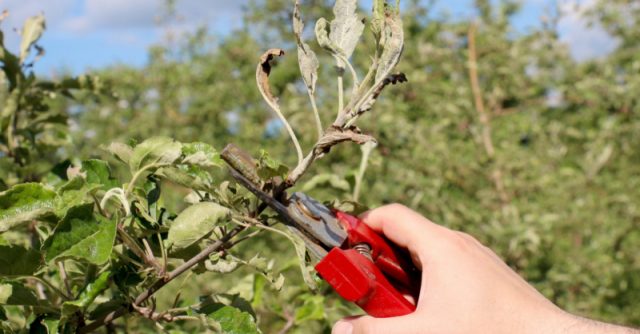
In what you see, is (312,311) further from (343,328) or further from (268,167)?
(268,167)

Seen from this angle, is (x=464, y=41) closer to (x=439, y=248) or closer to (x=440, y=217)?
(x=440, y=217)

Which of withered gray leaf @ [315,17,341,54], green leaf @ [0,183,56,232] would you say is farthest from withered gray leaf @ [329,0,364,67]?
green leaf @ [0,183,56,232]

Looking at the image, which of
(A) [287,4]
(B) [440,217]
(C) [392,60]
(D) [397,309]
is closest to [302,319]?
(D) [397,309]

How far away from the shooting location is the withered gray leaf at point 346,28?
3.57ft

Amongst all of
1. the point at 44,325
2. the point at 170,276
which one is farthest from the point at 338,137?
the point at 44,325

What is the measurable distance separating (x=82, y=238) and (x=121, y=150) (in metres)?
0.17

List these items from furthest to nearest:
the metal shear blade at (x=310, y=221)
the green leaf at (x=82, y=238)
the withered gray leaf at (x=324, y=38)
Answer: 1. the metal shear blade at (x=310, y=221)
2. the withered gray leaf at (x=324, y=38)
3. the green leaf at (x=82, y=238)

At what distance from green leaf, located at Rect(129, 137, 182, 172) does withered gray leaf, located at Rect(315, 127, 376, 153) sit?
8.0 inches

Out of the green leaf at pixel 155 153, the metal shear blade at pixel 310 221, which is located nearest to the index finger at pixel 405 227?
the metal shear blade at pixel 310 221

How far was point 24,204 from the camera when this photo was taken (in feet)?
3.28

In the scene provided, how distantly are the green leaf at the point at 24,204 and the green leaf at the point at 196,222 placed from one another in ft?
0.57

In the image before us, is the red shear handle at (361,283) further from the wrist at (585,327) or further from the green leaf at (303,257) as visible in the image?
the wrist at (585,327)

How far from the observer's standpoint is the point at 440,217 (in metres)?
3.71

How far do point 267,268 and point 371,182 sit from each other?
2677mm
